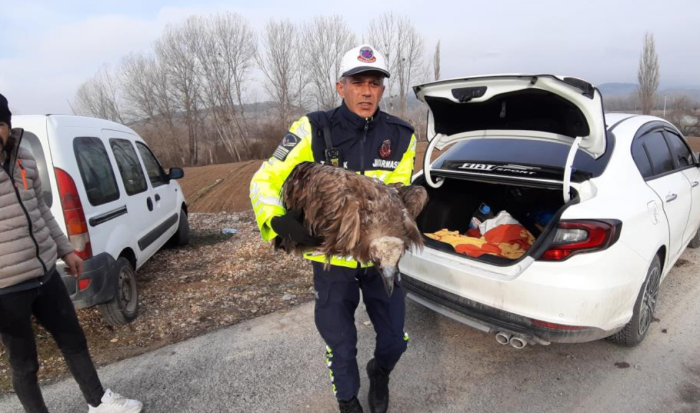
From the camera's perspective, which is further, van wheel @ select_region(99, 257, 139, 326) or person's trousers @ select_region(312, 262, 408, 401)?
van wheel @ select_region(99, 257, 139, 326)

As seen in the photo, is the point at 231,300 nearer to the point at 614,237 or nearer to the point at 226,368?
the point at 226,368

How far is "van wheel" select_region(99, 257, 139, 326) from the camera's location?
12.3ft

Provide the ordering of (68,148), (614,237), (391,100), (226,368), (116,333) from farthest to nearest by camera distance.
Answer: (391,100) < (116,333) < (68,148) < (226,368) < (614,237)

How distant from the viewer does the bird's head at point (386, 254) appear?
5.65 ft

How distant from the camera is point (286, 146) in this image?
84.6 inches

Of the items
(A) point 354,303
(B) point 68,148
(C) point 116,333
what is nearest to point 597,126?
(A) point 354,303

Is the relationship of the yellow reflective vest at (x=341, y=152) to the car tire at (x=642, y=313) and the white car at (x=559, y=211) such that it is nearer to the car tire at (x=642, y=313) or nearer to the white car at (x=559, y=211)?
the white car at (x=559, y=211)

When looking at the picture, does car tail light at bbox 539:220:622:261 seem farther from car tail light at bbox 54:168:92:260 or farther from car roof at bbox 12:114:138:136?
car roof at bbox 12:114:138:136

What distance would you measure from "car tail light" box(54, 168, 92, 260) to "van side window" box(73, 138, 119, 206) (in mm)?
186

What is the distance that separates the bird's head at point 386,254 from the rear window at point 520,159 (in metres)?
1.89

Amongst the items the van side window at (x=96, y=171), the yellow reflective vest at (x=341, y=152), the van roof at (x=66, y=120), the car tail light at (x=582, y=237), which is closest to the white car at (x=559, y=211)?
the car tail light at (x=582, y=237)

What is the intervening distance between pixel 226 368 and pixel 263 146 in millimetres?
35059

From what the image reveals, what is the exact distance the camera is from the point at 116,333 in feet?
12.5

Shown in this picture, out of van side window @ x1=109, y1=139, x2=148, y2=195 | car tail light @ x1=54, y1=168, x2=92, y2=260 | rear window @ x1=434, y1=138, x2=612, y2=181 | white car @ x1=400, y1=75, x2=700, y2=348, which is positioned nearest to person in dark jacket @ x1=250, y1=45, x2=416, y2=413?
white car @ x1=400, y1=75, x2=700, y2=348
